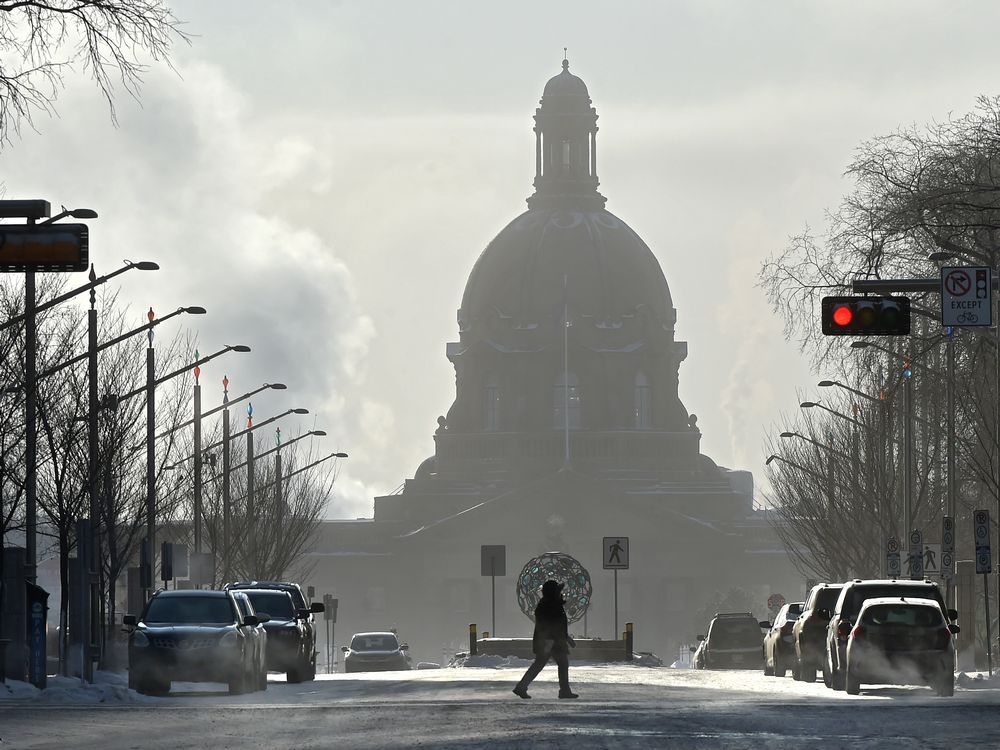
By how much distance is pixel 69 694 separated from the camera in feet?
115

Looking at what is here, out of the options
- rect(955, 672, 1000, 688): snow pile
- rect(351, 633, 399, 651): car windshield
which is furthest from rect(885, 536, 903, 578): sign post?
rect(351, 633, 399, 651): car windshield

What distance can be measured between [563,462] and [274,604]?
111050 millimetres

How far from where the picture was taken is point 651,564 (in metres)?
146

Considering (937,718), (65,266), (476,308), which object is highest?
(476,308)

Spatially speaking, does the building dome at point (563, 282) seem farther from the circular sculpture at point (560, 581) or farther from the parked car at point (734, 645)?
the parked car at point (734, 645)

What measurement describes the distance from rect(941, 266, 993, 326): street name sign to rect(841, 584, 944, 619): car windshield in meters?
6.22

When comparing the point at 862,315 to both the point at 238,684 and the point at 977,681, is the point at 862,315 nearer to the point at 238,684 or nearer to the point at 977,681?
A: the point at 238,684

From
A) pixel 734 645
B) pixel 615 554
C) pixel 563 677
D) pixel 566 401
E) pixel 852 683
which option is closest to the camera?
pixel 563 677

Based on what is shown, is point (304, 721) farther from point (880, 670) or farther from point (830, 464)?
point (830, 464)

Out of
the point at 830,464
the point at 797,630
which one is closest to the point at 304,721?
the point at 797,630

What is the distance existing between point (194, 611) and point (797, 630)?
11568mm

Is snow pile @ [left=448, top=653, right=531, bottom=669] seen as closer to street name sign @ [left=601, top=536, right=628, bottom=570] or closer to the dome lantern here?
street name sign @ [left=601, top=536, right=628, bottom=570]

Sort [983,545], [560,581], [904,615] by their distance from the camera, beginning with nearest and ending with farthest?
[904,615]
[983,545]
[560,581]

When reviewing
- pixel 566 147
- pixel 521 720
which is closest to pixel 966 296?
pixel 521 720
